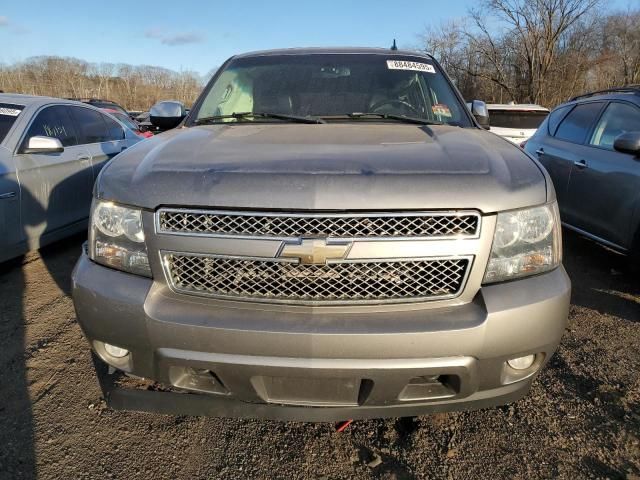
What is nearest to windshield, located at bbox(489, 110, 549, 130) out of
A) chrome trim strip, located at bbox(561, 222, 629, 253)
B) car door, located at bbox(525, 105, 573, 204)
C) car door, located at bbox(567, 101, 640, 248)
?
car door, located at bbox(525, 105, 573, 204)

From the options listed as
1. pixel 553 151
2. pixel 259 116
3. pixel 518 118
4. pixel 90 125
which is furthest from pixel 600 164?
pixel 90 125

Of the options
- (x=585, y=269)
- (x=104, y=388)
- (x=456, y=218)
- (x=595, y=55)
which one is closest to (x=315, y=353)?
(x=456, y=218)

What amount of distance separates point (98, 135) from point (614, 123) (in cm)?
581

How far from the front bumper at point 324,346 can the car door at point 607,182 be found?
2789 millimetres

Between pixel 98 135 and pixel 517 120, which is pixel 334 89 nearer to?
pixel 98 135

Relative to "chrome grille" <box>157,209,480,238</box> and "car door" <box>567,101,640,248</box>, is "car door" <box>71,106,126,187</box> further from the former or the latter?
"car door" <box>567,101,640,248</box>

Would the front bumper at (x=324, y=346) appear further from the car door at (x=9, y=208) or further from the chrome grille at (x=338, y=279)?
the car door at (x=9, y=208)

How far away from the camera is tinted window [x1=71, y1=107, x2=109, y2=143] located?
5.37 meters

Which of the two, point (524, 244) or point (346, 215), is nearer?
point (346, 215)

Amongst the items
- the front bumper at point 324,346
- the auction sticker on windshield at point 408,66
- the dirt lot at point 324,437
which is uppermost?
the auction sticker on windshield at point 408,66

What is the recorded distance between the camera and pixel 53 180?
4.50m

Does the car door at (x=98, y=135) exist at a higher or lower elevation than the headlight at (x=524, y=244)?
higher

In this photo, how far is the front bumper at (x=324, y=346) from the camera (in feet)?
5.46

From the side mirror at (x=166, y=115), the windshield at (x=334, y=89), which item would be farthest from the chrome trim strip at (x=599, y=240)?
the side mirror at (x=166, y=115)
